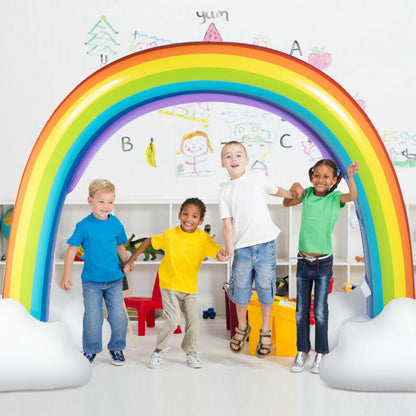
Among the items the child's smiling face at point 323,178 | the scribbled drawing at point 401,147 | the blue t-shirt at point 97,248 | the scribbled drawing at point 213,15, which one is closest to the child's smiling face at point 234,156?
the child's smiling face at point 323,178

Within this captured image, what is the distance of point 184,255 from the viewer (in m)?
4.05

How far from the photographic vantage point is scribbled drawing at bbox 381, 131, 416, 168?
6008 millimetres

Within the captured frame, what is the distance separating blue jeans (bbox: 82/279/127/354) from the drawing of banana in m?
2.08

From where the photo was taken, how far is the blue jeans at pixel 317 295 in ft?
12.5

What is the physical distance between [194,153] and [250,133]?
0.60 meters

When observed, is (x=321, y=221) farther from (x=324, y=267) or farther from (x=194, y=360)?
(x=194, y=360)

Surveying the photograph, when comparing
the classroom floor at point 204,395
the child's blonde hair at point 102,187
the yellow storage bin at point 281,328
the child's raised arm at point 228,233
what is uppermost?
the child's blonde hair at point 102,187

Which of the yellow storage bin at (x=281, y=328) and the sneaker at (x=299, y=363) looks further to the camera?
the yellow storage bin at (x=281, y=328)

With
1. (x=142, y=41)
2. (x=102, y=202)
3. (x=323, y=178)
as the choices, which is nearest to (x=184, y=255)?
(x=102, y=202)

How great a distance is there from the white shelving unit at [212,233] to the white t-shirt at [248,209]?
1911mm

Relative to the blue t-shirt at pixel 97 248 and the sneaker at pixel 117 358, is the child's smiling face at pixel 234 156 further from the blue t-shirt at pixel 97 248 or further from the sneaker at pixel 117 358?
the sneaker at pixel 117 358

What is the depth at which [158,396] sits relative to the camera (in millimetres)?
3543

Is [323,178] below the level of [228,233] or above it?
above

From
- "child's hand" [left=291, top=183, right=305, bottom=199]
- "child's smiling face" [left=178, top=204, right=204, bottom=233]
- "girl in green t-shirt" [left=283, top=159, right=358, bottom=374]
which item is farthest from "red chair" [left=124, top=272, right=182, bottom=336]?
"child's hand" [left=291, top=183, right=305, bottom=199]
